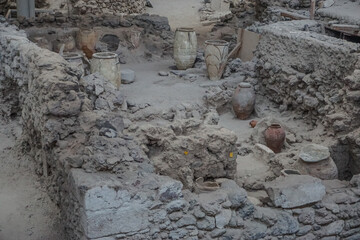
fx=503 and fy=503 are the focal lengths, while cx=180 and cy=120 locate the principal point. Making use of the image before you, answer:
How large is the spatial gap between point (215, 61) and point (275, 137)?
3065 mm

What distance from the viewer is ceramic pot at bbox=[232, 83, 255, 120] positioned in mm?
9023

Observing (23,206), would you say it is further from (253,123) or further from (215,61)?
(215,61)

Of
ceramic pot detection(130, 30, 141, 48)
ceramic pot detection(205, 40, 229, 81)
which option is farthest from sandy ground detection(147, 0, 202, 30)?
ceramic pot detection(205, 40, 229, 81)

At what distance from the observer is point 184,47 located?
35.2ft

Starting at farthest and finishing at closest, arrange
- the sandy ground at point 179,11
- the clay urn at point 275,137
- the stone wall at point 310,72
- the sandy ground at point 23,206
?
1. the sandy ground at point 179,11
2. the clay urn at point 275,137
3. the stone wall at point 310,72
4. the sandy ground at point 23,206

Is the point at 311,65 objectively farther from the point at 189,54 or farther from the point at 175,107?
the point at 189,54

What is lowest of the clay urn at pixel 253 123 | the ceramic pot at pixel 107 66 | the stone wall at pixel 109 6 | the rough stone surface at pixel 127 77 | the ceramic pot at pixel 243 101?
the clay urn at pixel 253 123

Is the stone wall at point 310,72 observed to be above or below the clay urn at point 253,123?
above

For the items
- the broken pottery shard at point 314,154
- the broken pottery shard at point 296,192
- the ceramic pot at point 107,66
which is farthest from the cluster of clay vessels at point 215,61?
the broken pottery shard at point 296,192

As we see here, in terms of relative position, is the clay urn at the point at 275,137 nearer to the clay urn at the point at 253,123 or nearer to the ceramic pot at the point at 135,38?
the clay urn at the point at 253,123

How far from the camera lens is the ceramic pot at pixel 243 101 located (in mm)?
9023

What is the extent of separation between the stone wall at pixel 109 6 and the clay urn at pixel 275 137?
10995mm

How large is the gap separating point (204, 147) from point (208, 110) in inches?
139

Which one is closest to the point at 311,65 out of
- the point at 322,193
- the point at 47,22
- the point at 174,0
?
the point at 322,193
